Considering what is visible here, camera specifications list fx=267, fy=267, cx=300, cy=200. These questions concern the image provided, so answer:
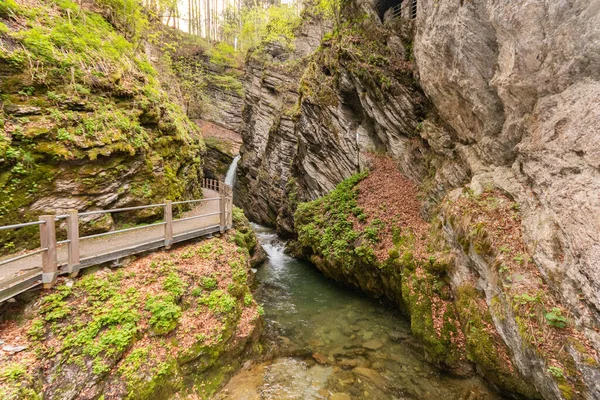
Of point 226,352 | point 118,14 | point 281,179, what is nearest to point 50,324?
point 226,352

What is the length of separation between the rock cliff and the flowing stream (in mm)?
917

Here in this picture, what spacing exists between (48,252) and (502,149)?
37.1ft

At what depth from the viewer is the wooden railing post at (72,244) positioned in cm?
561

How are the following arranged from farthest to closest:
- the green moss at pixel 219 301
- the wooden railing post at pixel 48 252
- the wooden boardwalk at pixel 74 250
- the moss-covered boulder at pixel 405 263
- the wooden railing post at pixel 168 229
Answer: the wooden railing post at pixel 168 229 → the green moss at pixel 219 301 → the moss-covered boulder at pixel 405 263 → the wooden railing post at pixel 48 252 → the wooden boardwalk at pixel 74 250

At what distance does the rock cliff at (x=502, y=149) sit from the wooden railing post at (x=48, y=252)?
347 inches

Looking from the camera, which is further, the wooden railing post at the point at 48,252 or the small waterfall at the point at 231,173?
the small waterfall at the point at 231,173

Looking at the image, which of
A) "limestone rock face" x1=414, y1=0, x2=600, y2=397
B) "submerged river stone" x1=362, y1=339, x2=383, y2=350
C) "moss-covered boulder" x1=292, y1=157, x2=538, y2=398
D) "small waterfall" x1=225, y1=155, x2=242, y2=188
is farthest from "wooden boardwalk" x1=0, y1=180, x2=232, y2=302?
"small waterfall" x1=225, y1=155, x2=242, y2=188

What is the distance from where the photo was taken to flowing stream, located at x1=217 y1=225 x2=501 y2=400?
19.9ft

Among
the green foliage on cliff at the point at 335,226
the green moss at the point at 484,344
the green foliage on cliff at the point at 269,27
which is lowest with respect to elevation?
the green moss at the point at 484,344

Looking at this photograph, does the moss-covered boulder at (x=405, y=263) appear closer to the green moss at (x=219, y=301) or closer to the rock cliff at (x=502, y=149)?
the rock cliff at (x=502, y=149)

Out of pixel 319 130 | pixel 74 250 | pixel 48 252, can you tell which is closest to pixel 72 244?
pixel 74 250

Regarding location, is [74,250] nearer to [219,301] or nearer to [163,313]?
[163,313]

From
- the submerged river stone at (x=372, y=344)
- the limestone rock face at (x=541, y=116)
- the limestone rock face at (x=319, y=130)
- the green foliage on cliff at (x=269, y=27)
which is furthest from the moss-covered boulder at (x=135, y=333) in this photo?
the green foliage on cliff at (x=269, y=27)

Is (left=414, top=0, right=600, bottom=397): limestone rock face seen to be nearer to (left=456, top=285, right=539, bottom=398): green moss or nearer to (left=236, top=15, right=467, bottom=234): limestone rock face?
(left=456, top=285, right=539, bottom=398): green moss
